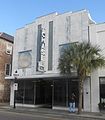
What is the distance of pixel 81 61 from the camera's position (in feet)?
69.9

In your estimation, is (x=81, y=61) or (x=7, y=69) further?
(x=7, y=69)

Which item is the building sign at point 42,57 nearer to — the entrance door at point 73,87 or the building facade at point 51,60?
the building facade at point 51,60

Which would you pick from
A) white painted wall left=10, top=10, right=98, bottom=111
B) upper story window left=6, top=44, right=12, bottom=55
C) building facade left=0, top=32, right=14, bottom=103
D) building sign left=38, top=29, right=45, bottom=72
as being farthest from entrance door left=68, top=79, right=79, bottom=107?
upper story window left=6, top=44, right=12, bottom=55

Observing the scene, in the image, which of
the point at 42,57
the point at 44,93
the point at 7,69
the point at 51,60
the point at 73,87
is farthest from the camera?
the point at 7,69

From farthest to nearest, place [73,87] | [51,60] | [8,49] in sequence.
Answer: [8,49] < [51,60] < [73,87]

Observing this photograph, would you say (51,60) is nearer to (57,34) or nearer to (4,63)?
(57,34)

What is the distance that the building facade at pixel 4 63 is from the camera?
35781 mm

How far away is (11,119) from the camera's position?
16.2 meters

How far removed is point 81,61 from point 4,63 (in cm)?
1804

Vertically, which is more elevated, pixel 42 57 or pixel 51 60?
pixel 42 57

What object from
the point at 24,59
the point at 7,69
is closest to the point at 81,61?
the point at 24,59

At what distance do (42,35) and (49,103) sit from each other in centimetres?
845

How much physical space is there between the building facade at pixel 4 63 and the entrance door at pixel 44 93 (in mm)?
8584

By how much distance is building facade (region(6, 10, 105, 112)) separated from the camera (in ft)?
79.9
